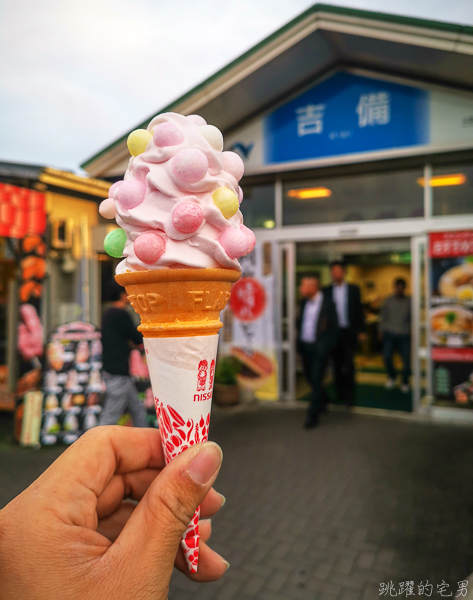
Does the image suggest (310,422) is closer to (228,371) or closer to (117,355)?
(228,371)

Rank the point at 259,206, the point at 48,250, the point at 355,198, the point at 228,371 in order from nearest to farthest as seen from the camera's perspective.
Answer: the point at 355,198 < the point at 48,250 < the point at 228,371 < the point at 259,206

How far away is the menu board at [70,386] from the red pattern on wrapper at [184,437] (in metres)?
4.49

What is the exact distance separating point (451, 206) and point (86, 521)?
6.59m

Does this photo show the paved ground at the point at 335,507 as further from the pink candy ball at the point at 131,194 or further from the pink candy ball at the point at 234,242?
the pink candy ball at the point at 131,194

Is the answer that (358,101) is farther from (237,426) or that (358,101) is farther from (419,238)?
(237,426)

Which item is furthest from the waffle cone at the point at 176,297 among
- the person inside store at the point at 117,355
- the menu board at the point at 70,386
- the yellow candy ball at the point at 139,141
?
the menu board at the point at 70,386

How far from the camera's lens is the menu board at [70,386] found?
5773 millimetres

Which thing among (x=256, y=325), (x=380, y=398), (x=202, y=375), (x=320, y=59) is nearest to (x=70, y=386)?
(x=256, y=325)

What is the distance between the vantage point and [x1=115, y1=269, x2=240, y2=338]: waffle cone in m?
1.45

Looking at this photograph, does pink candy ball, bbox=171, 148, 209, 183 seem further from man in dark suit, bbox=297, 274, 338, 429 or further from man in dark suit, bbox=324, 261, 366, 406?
man in dark suit, bbox=324, 261, 366, 406

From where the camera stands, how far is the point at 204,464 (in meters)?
1.38

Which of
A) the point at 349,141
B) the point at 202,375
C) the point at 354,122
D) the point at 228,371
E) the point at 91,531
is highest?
the point at 354,122

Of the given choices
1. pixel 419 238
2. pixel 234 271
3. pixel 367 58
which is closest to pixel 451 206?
pixel 419 238

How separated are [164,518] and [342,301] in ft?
21.3
